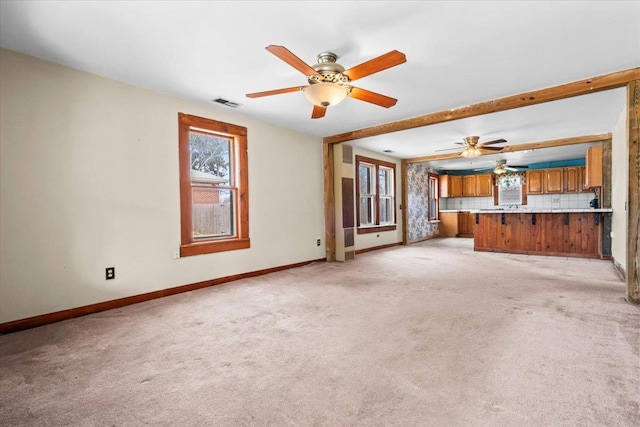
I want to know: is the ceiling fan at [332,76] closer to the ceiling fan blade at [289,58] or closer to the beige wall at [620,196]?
the ceiling fan blade at [289,58]

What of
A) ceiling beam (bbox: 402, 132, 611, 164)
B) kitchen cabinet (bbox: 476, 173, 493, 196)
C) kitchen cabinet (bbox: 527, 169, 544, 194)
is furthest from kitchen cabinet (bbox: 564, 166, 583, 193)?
ceiling beam (bbox: 402, 132, 611, 164)

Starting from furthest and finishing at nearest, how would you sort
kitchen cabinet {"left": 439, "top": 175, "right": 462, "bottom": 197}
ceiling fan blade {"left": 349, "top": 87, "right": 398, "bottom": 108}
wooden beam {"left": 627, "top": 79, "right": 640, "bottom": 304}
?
kitchen cabinet {"left": 439, "top": 175, "right": 462, "bottom": 197} < wooden beam {"left": 627, "top": 79, "right": 640, "bottom": 304} < ceiling fan blade {"left": 349, "top": 87, "right": 398, "bottom": 108}

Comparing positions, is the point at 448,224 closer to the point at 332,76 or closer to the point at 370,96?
the point at 370,96

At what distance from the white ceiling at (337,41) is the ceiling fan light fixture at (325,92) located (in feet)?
0.94

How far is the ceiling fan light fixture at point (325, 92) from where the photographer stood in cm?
279

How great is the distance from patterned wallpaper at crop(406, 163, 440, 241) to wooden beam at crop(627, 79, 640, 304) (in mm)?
5367

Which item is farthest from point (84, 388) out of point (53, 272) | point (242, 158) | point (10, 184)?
point (242, 158)

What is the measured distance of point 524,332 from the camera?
2.42 meters

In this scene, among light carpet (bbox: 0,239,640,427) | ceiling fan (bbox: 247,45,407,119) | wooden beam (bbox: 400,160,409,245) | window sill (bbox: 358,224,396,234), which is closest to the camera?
light carpet (bbox: 0,239,640,427)

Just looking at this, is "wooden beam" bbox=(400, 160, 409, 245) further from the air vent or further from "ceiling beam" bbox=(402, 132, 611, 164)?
the air vent

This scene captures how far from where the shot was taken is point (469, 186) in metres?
10.6

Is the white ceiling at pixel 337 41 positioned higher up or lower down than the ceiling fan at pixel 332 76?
higher up

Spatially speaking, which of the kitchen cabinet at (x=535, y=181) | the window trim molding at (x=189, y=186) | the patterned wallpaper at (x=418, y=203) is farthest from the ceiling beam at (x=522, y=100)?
the kitchen cabinet at (x=535, y=181)

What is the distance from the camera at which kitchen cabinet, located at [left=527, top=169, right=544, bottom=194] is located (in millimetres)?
9281
